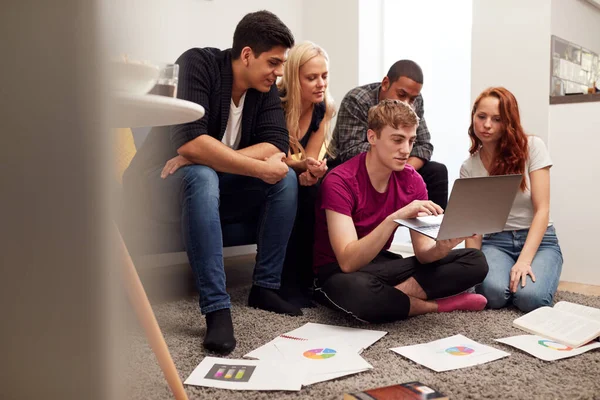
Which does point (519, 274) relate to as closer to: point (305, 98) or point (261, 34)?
point (305, 98)

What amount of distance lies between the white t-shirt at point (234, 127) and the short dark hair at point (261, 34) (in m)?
0.17

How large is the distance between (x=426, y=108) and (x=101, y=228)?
312 cm

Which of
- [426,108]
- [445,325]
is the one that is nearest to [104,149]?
[445,325]

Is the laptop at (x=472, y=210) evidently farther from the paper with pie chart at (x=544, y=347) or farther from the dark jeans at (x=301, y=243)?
the dark jeans at (x=301, y=243)

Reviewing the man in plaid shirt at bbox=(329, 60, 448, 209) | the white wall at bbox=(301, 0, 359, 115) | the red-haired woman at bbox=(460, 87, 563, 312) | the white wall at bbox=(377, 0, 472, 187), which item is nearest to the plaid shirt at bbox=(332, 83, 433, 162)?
the man in plaid shirt at bbox=(329, 60, 448, 209)

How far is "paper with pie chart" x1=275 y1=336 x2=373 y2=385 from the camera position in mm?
1126

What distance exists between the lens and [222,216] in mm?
1778

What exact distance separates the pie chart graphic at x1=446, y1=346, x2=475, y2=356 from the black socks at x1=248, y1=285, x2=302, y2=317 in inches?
19.6

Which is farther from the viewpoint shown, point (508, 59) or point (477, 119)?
point (508, 59)

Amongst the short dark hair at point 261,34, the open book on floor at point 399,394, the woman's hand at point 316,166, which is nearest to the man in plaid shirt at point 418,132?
the woman's hand at point 316,166

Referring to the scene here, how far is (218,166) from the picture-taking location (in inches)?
60.4

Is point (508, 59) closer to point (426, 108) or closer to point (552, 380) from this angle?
point (426, 108)

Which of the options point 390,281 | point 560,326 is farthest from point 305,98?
point 560,326

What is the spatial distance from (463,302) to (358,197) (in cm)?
47
